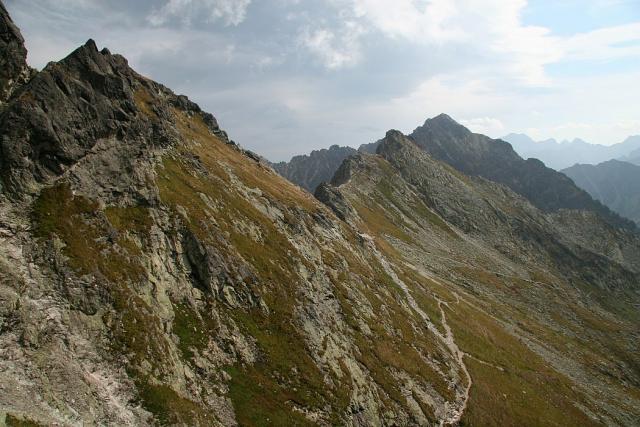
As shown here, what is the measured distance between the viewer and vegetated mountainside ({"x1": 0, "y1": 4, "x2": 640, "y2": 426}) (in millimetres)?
29500

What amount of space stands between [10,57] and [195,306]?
33699mm

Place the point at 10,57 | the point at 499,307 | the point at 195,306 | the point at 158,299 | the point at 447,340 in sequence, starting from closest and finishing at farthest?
the point at 158,299 < the point at 195,306 < the point at 10,57 < the point at 447,340 < the point at 499,307

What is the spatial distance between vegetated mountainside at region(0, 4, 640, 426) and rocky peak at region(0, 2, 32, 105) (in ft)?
2.12

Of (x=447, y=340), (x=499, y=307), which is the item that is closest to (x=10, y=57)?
(x=447, y=340)

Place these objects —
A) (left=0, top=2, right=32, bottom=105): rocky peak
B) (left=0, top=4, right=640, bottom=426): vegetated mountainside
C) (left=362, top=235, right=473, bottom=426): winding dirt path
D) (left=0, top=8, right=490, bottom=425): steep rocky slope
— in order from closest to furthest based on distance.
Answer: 1. (left=0, top=8, right=490, bottom=425): steep rocky slope
2. (left=0, top=4, right=640, bottom=426): vegetated mountainside
3. (left=0, top=2, right=32, bottom=105): rocky peak
4. (left=362, top=235, right=473, bottom=426): winding dirt path

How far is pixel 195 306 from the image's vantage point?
41125 mm

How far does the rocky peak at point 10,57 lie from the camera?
43.5 meters

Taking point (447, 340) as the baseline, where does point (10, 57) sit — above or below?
above

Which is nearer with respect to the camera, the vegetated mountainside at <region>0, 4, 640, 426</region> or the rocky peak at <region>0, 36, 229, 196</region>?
the vegetated mountainside at <region>0, 4, 640, 426</region>

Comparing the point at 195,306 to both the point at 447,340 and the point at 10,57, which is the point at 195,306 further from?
the point at 447,340

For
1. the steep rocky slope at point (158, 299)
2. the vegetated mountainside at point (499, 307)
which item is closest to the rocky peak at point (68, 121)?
the steep rocky slope at point (158, 299)

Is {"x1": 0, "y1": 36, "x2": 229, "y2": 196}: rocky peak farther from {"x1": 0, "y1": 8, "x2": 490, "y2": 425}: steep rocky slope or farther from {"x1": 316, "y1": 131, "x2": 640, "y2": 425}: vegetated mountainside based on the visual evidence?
{"x1": 316, "y1": 131, "x2": 640, "y2": 425}: vegetated mountainside

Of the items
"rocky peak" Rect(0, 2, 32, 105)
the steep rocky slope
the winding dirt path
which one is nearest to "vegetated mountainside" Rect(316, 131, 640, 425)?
the winding dirt path

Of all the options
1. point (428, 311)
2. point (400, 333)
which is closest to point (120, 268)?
point (400, 333)
